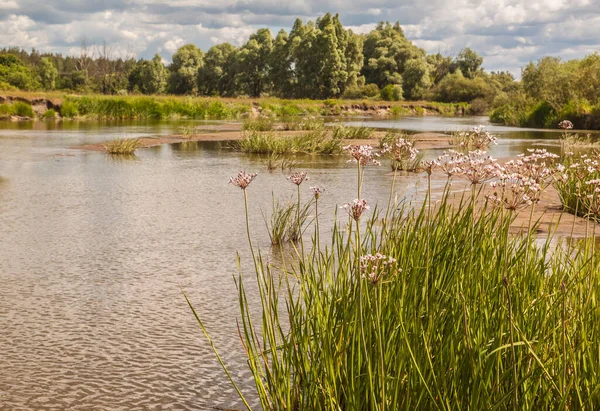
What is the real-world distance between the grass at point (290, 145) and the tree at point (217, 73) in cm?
7604

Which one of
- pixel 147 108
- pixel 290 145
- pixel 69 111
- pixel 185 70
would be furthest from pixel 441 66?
pixel 290 145

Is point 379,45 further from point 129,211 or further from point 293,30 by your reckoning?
point 129,211

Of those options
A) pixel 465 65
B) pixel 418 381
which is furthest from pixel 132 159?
pixel 465 65

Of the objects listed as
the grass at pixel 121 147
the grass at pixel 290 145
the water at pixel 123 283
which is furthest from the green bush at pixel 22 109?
the water at pixel 123 283

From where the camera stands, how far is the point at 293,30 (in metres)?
89.8

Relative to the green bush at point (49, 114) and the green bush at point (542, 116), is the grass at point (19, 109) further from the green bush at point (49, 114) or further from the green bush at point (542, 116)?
the green bush at point (542, 116)

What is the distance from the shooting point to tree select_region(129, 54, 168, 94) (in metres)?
99.3

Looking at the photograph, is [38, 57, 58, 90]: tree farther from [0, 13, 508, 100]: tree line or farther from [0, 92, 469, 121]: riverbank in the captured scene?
[0, 92, 469, 121]: riverbank

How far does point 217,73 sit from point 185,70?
5483 mm

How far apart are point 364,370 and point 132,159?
1809cm

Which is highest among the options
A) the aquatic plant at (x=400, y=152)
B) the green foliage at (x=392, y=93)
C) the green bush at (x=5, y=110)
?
the green foliage at (x=392, y=93)

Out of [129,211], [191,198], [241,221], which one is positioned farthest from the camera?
[191,198]

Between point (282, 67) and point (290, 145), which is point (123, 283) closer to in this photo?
point (290, 145)

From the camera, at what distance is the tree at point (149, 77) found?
99.3m
